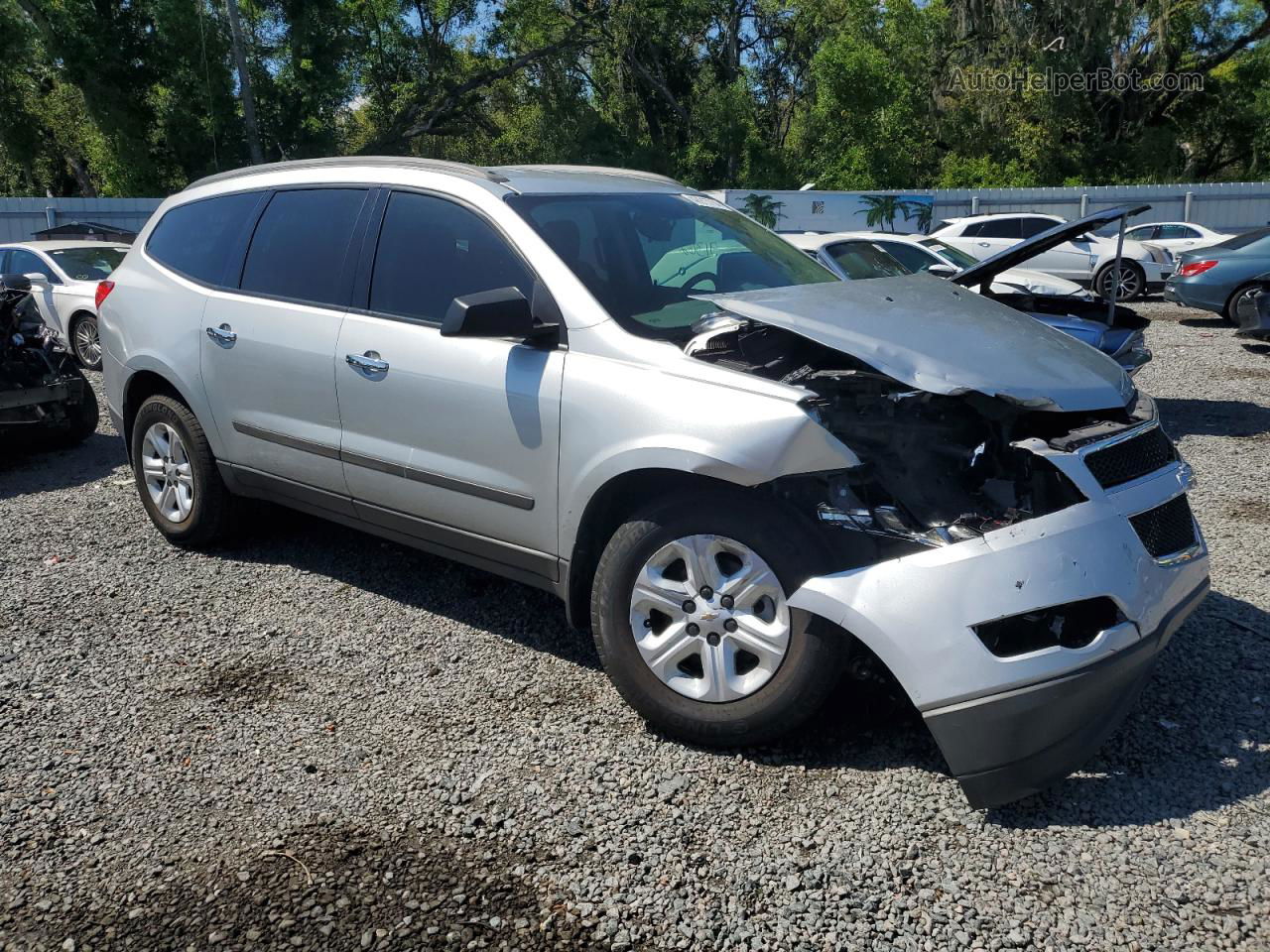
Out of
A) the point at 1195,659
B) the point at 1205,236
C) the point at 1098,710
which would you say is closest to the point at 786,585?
the point at 1098,710

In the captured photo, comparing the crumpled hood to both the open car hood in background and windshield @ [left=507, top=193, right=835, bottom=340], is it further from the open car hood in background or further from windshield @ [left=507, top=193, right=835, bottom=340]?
the open car hood in background

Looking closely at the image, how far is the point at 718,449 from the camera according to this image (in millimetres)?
3191

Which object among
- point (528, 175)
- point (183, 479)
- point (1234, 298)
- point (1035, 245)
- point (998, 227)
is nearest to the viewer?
point (528, 175)

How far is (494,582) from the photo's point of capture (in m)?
5.01

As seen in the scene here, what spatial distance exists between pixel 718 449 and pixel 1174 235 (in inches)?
800

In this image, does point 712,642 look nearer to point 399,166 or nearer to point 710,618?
point 710,618

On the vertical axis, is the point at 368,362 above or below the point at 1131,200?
above

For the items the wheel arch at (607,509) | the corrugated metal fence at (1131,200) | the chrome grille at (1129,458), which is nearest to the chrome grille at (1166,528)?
the chrome grille at (1129,458)

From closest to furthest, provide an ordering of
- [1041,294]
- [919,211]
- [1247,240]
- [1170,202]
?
1. [1041,294]
2. [1247,240]
3. [919,211]
4. [1170,202]

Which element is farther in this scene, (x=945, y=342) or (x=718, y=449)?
(x=945, y=342)

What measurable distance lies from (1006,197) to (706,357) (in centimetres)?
2577

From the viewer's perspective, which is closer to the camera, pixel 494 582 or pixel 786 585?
pixel 786 585

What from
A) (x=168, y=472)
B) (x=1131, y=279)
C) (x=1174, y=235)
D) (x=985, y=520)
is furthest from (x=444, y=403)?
(x=1174, y=235)

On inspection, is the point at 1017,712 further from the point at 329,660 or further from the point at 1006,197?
the point at 1006,197
